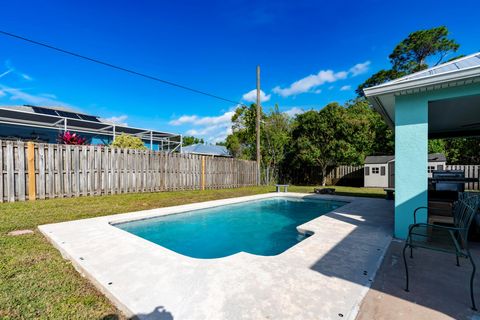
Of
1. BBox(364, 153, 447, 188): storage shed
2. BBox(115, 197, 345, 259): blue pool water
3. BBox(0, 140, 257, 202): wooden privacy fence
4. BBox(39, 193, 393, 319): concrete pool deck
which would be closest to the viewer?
BBox(39, 193, 393, 319): concrete pool deck

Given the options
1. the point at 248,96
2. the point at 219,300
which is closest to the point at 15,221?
the point at 219,300

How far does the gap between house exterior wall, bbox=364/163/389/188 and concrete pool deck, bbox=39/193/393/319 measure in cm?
1279

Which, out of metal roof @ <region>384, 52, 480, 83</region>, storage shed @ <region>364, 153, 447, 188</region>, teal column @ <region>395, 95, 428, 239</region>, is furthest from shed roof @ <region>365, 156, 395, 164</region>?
teal column @ <region>395, 95, 428, 239</region>

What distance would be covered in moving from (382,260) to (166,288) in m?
2.91

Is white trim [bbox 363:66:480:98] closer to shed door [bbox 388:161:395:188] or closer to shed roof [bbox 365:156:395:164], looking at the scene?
shed door [bbox 388:161:395:188]

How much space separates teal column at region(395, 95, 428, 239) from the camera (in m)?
4.01

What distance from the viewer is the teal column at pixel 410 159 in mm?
4012

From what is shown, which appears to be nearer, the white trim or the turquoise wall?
the white trim

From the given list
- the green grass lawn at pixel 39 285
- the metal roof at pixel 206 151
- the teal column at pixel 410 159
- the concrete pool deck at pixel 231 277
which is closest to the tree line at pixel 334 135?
the metal roof at pixel 206 151

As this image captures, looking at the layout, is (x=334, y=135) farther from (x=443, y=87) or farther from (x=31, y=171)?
(x=31, y=171)

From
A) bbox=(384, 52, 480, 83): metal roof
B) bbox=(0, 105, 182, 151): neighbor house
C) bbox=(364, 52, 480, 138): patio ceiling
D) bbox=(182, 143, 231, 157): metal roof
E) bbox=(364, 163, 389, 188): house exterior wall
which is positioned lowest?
bbox=(364, 163, 389, 188): house exterior wall

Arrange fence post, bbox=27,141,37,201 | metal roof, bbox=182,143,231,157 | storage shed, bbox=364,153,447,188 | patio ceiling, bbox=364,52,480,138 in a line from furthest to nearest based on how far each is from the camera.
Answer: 1. metal roof, bbox=182,143,231,157
2. storage shed, bbox=364,153,447,188
3. fence post, bbox=27,141,37,201
4. patio ceiling, bbox=364,52,480,138

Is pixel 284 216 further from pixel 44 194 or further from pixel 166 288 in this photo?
pixel 44 194

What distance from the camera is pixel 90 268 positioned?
2.85 m
